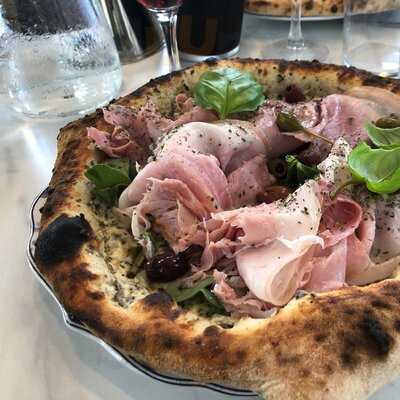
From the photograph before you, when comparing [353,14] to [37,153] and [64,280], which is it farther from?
[64,280]

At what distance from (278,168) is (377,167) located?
269 millimetres

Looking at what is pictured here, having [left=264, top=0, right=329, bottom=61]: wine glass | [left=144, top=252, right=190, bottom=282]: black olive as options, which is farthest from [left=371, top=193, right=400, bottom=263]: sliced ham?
[left=264, top=0, right=329, bottom=61]: wine glass

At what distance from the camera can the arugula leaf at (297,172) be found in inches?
42.8

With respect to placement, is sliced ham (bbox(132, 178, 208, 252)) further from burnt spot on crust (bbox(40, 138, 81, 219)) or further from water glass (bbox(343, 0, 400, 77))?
water glass (bbox(343, 0, 400, 77))

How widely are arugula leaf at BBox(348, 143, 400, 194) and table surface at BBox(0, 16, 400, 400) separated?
1.01ft

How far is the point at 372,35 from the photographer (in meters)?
1.94

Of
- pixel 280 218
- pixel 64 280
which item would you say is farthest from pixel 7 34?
pixel 280 218

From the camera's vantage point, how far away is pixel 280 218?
0.92 meters

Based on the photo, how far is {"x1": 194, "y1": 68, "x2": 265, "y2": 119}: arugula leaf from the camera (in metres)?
1.21

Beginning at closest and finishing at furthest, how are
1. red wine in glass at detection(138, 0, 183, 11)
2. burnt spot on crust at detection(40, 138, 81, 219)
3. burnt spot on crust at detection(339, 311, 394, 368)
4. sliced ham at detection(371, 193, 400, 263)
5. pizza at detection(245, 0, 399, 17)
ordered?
burnt spot on crust at detection(339, 311, 394, 368) < sliced ham at detection(371, 193, 400, 263) < burnt spot on crust at detection(40, 138, 81, 219) < red wine in glass at detection(138, 0, 183, 11) < pizza at detection(245, 0, 399, 17)

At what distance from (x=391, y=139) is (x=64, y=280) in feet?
1.94

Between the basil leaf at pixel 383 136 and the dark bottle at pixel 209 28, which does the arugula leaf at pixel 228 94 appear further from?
the dark bottle at pixel 209 28

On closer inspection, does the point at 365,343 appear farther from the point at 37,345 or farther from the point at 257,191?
the point at 37,345

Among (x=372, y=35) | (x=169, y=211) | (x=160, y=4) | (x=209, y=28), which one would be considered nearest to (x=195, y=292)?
(x=169, y=211)
